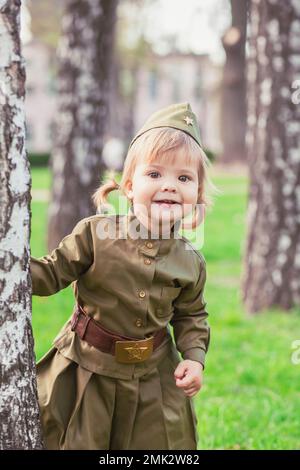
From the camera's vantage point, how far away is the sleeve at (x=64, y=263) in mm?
2693

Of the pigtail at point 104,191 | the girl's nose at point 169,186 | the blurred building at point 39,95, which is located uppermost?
the girl's nose at point 169,186

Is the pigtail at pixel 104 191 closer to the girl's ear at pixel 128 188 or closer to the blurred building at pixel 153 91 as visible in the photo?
the girl's ear at pixel 128 188

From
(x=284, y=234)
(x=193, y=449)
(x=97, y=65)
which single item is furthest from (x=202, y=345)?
(x=97, y=65)

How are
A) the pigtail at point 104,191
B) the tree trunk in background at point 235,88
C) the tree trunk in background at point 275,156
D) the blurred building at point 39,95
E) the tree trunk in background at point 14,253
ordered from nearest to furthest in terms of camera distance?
the tree trunk in background at point 14,253
the pigtail at point 104,191
the tree trunk in background at point 275,156
the tree trunk in background at point 235,88
the blurred building at point 39,95

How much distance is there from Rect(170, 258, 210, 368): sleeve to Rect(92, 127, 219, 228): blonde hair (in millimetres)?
339

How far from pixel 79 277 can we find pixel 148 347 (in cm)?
37

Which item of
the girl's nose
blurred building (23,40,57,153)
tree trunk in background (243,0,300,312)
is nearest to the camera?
the girl's nose

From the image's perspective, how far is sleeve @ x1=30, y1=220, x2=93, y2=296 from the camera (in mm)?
2693

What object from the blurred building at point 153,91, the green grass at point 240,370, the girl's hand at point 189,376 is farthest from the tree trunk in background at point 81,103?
the blurred building at point 153,91

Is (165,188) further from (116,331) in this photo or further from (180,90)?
(180,90)

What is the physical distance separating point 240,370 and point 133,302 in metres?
2.36

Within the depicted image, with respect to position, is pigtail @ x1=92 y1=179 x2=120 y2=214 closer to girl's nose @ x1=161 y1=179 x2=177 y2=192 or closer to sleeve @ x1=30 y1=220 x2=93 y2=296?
sleeve @ x1=30 y1=220 x2=93 y2=296

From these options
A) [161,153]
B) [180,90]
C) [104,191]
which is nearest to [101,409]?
[104,191]

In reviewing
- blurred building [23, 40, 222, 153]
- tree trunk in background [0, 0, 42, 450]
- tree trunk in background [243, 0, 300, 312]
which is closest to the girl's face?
tree trunk in background [0, 0, 42, 450]
